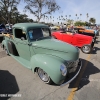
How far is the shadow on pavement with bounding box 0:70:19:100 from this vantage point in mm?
3252

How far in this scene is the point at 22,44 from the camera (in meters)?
4.52

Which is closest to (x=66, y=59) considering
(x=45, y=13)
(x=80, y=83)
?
(x=80, y=83)

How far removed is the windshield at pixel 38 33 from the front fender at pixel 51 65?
1026mm

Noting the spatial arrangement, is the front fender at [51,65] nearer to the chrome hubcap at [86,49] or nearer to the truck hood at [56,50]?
the truck hood at [56,50]

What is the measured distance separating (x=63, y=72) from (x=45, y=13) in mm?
21734

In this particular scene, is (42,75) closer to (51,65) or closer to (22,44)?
(51,65)

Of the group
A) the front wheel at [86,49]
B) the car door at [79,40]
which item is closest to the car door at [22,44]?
the front wheel at [86,49]

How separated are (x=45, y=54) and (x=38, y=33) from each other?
1160 millimetres

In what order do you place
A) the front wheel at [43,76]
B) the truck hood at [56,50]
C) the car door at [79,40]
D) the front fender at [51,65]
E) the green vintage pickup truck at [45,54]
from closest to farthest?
the front fender at [51,65]
the green vintage pickup truck at [45,54]
the front wheel at [43,76]
the truck hood at [56,50]
the car door at [79,40]

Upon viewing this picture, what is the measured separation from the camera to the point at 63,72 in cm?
312

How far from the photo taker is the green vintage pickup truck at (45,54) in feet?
10.5

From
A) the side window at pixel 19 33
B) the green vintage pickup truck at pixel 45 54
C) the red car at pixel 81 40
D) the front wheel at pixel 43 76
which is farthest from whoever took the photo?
the red car at pixel 81 40

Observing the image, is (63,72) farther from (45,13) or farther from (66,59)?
(45,13)

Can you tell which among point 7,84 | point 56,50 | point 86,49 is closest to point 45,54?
point 56,50
